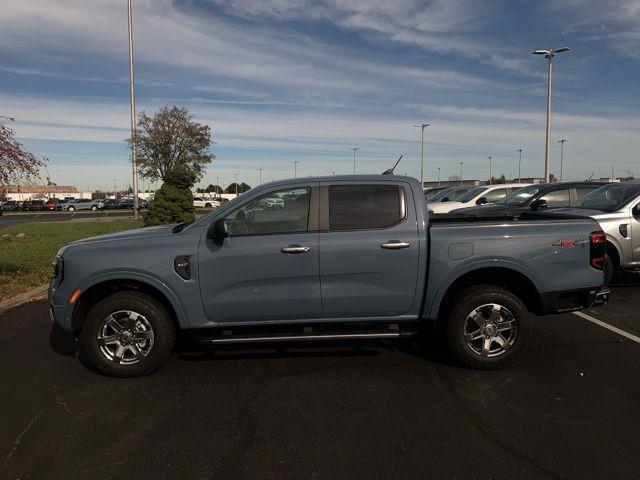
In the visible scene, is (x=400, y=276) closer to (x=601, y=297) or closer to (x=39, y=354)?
(x=601, y=297)

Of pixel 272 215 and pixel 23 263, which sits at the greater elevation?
pixel 272 215

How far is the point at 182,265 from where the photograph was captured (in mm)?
4566

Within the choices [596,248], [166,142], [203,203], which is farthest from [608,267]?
[203,203]

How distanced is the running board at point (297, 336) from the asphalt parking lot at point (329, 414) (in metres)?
0.35

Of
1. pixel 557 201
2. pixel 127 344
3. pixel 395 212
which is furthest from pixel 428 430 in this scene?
pixel 557 201

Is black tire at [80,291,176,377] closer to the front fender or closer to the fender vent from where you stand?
the fender vent

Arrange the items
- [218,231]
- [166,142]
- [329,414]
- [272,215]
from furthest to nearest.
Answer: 1. [166,142]
2. [272,215]
3. [218,231]
4. [329,414]

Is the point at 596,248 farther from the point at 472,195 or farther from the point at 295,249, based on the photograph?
the point at 472,195

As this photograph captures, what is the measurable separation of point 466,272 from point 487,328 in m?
0.57

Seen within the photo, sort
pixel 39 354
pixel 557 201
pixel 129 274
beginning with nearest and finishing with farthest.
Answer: pixel 129 274 < pixel 39 354 < pixel 557 201

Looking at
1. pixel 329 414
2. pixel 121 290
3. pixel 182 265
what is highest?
pixel 182 265

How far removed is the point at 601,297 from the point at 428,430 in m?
2.43

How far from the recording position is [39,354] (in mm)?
5453

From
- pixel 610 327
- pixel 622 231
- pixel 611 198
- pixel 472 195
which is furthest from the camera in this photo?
pixel 472 195
